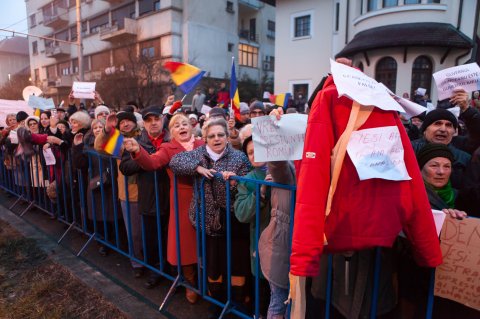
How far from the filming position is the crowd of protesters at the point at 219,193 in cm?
221

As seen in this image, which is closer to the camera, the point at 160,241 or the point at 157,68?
the point at 160,241

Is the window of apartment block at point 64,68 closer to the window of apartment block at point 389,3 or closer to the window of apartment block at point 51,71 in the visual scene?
the window of apartment block at point 51,71

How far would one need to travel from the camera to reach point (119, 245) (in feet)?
12.8

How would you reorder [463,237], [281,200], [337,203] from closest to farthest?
1. [337,203]
2. [463,237]
3. [281,200]

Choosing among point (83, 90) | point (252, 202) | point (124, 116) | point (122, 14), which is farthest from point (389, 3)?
point (122, 14)

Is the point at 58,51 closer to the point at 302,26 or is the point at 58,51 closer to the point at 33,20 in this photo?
the point at 33,20

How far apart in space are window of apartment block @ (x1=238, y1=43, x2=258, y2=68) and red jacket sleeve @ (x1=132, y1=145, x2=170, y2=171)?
29087 mm

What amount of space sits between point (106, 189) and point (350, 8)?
16.9 meters

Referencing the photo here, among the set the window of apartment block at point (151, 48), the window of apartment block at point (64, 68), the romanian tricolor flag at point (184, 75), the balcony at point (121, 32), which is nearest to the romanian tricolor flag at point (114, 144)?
the romanian tricolor flag at point (184, 75)

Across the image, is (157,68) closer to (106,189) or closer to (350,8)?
(350,8)

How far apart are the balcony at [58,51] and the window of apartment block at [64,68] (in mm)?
905

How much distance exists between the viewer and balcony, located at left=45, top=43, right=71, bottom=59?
3697 cm

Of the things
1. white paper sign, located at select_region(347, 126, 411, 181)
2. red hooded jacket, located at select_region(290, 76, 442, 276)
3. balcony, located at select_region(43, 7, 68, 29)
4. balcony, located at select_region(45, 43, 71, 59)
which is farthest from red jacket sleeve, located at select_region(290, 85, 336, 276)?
balcony, located at select_region(43, 7, 68, 29)

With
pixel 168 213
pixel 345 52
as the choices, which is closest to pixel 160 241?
pixel 168 213
